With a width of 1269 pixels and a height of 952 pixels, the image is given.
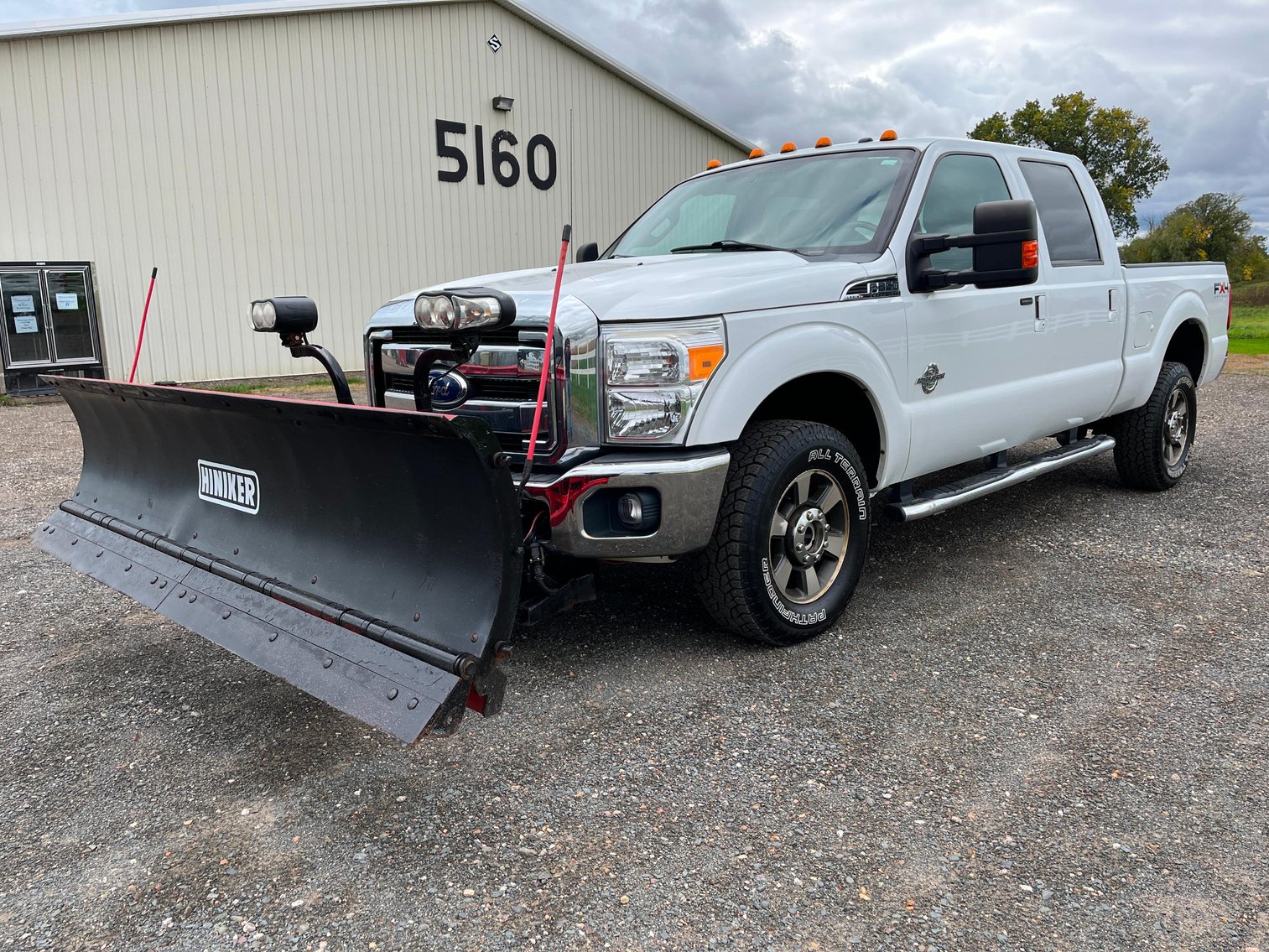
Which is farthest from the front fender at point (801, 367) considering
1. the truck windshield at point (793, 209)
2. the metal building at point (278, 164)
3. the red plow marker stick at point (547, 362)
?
the metal building at point (278, 164)

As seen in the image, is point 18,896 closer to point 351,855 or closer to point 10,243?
point 351,855

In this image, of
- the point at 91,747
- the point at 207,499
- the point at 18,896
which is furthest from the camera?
the point at 207,499

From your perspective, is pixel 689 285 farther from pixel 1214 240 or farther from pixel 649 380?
pixel 1214 240

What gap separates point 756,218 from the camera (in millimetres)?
4414

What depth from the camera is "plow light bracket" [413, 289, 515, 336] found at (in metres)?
2.88

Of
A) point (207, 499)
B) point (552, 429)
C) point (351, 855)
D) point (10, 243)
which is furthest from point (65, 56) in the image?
point (351, 855)

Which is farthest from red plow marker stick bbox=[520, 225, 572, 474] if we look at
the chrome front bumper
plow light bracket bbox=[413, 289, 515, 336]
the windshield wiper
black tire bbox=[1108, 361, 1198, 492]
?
black tire bbox=[1108, 361, 1198, 492]

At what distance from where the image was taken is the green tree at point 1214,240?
2584 inches

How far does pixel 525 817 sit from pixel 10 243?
1337cm

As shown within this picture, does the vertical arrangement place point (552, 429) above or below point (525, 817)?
above

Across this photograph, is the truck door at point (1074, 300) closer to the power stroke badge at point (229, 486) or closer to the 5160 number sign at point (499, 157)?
the power stroke badge at point (229, 486)

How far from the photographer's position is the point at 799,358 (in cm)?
348

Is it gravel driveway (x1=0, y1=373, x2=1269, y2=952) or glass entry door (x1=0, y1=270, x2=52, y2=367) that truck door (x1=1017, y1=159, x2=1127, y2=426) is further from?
glass entry door (x1=0, y1=270, x2=52, y2=367)

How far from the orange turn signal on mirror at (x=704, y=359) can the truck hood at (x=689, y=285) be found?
0.38 feet
